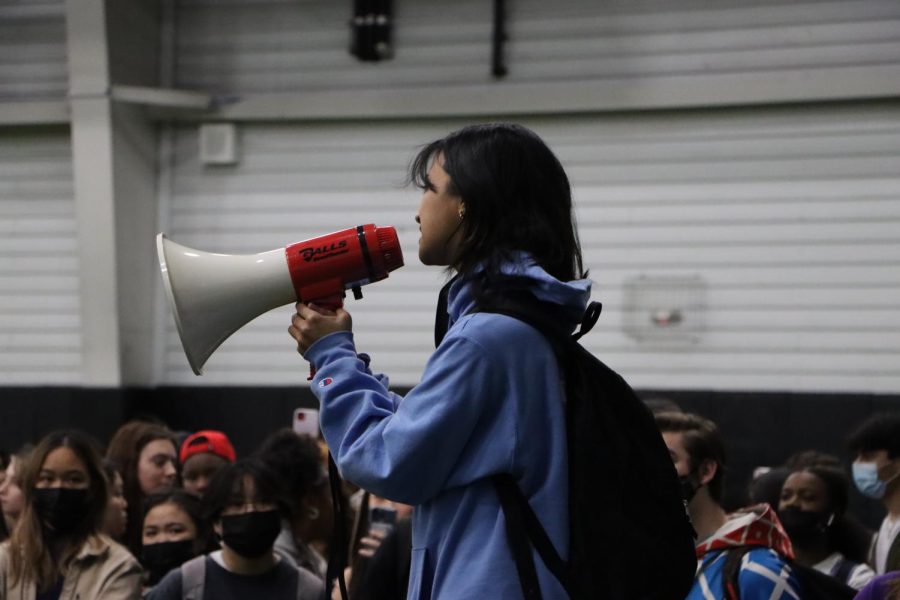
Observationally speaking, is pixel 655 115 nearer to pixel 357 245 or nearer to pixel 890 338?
pixel 890 338

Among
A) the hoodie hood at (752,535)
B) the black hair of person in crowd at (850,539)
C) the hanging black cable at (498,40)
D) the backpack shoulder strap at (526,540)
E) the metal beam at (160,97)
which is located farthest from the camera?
the metal beam at (160,97)

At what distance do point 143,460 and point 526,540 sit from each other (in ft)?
16.7

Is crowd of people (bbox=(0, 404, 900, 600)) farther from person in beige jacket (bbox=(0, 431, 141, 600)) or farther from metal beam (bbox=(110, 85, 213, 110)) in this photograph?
metal beam (bbox=(110, 85, 213, 110))

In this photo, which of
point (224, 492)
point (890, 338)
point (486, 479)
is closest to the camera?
point (486, 479)

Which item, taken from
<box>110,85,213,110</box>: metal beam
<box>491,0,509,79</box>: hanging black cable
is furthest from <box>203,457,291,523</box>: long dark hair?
<box>110,85,213,110</box>: metal beam

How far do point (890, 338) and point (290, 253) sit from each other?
814cm

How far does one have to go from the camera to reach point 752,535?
12.6ft

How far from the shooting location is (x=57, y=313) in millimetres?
12000

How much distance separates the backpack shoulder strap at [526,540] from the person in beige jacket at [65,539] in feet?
9.44

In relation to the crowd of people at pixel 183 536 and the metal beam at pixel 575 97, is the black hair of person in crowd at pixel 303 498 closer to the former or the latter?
the crowd of people at pixel 183 536

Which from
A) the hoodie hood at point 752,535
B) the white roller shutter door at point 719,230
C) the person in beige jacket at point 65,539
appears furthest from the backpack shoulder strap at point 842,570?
the white roller shutter door at point 719,230

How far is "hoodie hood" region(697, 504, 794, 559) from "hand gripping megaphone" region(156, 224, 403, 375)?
1544 millimetres

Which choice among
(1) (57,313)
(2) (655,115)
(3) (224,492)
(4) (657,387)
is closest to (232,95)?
(1) (57,313)

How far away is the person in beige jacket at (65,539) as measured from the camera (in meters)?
4.88
